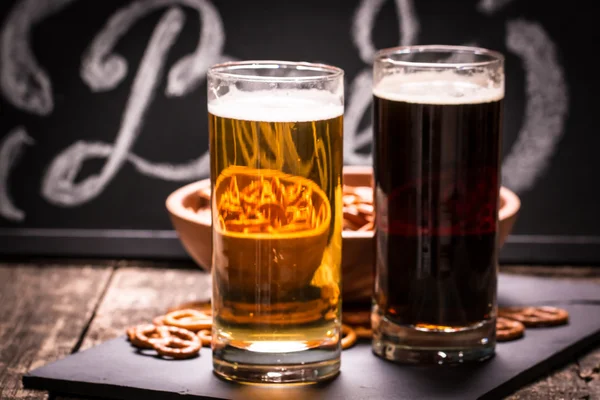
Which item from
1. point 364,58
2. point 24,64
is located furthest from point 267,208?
point 24,64

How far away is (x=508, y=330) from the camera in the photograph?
1.12m

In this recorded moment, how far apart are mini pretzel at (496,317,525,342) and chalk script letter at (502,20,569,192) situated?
0.47 meters

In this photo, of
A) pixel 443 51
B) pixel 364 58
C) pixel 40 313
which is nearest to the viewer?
pixel 443 51

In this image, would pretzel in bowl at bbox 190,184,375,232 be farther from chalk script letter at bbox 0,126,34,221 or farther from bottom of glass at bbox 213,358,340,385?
chalk script letter at bbox 0,126,34,221

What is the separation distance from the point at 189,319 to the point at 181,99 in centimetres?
50

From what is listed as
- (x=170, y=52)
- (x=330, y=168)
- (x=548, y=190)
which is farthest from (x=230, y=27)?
(x=330, y=168)

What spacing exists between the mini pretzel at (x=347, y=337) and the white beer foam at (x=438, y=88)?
249mm

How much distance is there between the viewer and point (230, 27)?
5.09 ft

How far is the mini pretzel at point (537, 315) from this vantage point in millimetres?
1162

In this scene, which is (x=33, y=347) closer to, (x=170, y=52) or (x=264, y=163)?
(x=264, y=163)

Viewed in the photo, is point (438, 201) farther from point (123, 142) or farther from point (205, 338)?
point (123, 142)

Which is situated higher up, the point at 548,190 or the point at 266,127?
the point at 266,127

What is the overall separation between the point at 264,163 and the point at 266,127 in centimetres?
3

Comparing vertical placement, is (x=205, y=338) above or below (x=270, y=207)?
below
